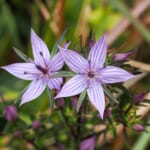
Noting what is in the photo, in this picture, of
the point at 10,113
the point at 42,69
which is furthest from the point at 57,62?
the point at 10,113

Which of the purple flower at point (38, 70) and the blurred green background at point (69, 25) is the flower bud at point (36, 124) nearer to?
the purple flower at point (38, 70)

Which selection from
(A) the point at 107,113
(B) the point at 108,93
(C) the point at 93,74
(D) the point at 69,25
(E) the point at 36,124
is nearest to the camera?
(B) the point at 108,93

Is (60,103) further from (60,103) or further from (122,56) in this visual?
(122,56)

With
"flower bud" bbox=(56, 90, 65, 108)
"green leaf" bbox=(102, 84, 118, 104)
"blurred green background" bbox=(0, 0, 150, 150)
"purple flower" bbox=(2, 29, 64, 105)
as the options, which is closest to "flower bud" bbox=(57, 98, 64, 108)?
"flower bud" bbox=(56, 90, 65, 108)

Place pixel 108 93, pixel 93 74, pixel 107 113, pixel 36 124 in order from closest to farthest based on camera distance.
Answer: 1. pixel 108 93
2. pixel 93 74
3. pixel 107 113
4. pixel 36 124

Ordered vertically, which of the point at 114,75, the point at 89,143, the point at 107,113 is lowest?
the point at 89,143

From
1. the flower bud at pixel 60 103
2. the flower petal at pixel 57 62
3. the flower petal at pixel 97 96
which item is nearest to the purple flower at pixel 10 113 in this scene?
the flower bud at pixel 60 103
